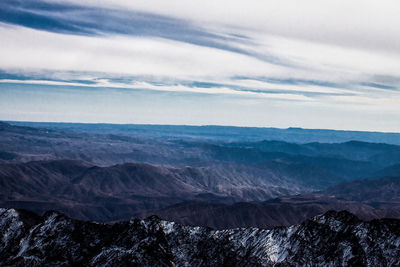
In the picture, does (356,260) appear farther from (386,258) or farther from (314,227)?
(314,227)

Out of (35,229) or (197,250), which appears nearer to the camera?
(197,250)

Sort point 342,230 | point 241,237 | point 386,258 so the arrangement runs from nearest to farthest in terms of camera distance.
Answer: point 386,258 → point 342,230 → point 241,237

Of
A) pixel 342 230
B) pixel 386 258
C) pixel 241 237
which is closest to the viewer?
pixel 386 258

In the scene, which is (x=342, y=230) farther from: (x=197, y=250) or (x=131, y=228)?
(x=131, y=228)

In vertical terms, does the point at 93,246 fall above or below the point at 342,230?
below

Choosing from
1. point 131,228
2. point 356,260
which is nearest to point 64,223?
point 131,228

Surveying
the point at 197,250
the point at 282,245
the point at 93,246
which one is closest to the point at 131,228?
the point at 93,246
